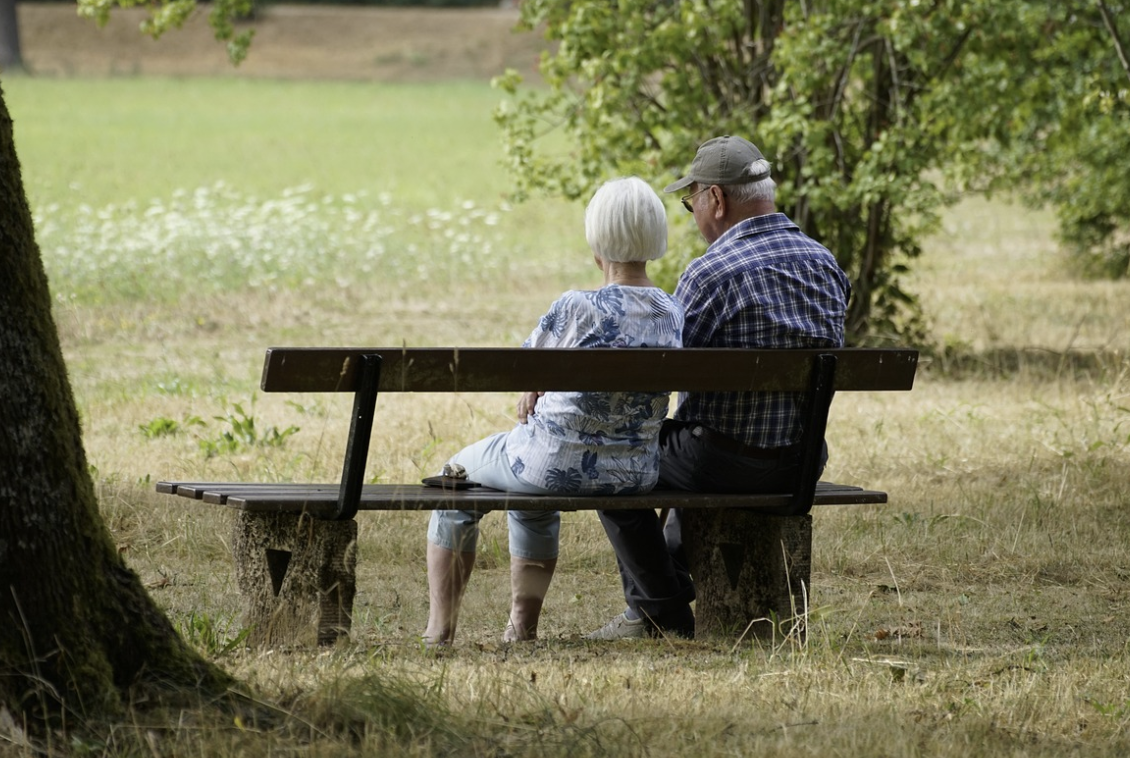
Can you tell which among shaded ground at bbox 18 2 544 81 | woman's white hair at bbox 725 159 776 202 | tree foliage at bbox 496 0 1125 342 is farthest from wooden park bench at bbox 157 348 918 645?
shaded ground at bbox 18 2 544 81

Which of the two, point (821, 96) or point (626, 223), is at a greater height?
point (821, 96)

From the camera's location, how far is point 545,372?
4379 mm

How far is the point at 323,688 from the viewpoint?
3.64 meters

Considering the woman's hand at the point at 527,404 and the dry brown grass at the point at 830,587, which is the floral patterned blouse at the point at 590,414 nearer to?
the woman's hand at the point at 527,404

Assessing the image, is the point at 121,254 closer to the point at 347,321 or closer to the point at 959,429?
the point at 347,321

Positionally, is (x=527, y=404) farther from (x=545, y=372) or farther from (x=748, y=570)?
(x=748, y=570)

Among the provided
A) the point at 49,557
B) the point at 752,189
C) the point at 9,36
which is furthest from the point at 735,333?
the point at 9,36

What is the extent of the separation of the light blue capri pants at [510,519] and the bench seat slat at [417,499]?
0.05 m

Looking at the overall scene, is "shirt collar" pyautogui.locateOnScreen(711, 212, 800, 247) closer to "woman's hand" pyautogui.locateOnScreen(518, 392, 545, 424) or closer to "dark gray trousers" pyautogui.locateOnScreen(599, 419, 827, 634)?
"dark gray trousers" pyautogui.locateOnScreen(599, 419, 827, 634)

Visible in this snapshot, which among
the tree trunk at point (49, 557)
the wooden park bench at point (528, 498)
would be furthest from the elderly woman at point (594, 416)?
the tree trunk at point (49, 557)

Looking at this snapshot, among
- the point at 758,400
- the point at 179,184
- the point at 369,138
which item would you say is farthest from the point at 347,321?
the point at 369,138

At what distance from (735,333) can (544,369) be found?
2.75 feet

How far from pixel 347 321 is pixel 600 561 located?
8.82 meters

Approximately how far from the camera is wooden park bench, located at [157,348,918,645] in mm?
4301
